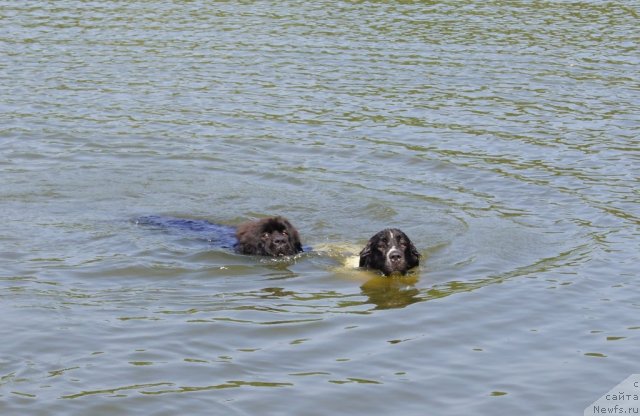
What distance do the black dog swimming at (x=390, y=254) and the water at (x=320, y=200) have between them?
0.61ft

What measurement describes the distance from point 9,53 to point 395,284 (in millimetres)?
13255

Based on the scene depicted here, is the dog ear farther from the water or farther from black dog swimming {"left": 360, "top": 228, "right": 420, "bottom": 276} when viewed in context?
the water

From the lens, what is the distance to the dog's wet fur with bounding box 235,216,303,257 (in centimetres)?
1279

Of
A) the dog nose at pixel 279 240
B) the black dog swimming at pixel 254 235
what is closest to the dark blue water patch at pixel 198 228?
the black dog swimming at pixel 254 235

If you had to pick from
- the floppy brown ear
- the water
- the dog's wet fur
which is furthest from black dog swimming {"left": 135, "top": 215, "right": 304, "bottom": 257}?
the floppy brown ear

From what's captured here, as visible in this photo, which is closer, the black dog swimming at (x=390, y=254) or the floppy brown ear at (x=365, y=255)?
the black dog swimming at (x=390, y=254)

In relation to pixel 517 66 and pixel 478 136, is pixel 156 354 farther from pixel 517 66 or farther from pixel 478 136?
pixel 517 66

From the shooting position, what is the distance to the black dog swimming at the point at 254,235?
504 inches

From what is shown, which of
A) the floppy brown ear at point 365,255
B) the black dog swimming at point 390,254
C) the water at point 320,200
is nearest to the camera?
the water at point 320,200

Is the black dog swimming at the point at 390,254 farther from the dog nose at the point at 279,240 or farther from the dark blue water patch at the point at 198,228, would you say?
the dark blue water patch at the point at 198,228

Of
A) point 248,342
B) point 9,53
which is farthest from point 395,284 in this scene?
point 9,53

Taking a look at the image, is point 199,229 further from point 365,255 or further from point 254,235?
point 365,255

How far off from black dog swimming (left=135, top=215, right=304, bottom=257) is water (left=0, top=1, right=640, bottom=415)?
161 millimetres

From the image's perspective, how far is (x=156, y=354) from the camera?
9.54 meters
